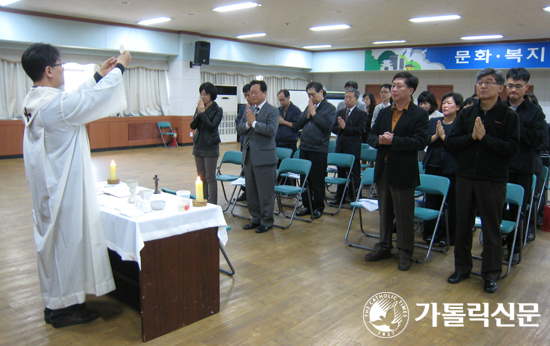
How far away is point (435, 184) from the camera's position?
3.93m

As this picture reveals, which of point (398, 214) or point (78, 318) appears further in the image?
point (398, 214)

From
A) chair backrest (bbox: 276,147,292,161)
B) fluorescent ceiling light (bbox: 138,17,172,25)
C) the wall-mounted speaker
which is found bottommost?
chair backrest (bbox: 276,147,292,161)

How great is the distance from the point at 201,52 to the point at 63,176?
9928 millimetres

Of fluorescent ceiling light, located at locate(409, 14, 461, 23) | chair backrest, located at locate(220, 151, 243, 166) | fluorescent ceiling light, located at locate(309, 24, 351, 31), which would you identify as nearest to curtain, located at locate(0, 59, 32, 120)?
chair backrest, located at locate(220, 151, 243, 166)

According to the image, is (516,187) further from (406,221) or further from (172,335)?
(172,335)

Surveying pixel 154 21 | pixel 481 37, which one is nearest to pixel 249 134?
pixel 154 21

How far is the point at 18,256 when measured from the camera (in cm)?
382

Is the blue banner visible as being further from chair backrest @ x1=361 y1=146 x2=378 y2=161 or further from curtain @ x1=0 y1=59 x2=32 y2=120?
curtain @ x1=0 y1=59 x2=32 y2=120

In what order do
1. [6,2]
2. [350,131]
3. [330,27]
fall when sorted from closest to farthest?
1. [350,131]
2. [6,2]
3. [330,27]

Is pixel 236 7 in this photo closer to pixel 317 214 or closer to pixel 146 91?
pixel 146 91

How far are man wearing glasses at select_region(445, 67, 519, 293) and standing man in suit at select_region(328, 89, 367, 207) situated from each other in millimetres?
2503

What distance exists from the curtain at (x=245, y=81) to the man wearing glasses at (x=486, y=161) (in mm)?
10834

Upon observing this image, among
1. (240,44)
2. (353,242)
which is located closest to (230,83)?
(240,44)

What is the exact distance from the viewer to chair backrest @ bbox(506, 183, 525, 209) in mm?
3529
